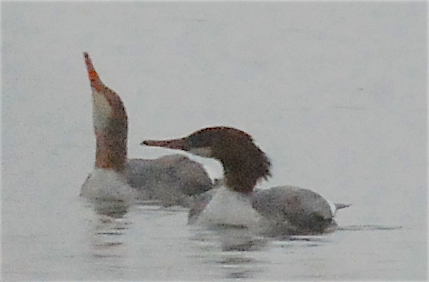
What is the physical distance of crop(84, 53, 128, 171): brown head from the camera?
8.52 m

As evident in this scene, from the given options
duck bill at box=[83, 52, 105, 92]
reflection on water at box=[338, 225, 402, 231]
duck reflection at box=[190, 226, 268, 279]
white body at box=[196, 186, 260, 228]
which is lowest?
duck reflection at box=[190, 226, 268, 279]

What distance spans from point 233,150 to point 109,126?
1.49 meters

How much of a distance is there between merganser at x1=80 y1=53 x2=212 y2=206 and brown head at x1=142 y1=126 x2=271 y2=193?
91cm

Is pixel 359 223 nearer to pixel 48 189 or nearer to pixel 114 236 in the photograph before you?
pixel 114 236

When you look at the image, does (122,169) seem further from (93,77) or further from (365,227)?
(365,227)

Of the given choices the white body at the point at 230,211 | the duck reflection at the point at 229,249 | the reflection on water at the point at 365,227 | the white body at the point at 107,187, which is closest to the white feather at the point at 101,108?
the white body at the point at 107,187

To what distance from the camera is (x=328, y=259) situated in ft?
22.3

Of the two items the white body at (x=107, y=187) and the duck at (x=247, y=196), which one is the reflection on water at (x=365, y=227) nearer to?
the duck at (x=247, y=196)

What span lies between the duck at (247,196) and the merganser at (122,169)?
0.90m

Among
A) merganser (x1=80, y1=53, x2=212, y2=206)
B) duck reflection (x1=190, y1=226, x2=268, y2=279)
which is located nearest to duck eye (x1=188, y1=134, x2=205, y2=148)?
duck reflection (x1=190, y1=226, x2=268, y2=279)

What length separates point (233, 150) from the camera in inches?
289

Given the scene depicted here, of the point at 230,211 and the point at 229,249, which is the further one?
the point at 230,211

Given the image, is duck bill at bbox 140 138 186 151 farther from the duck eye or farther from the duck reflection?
the duck reflection

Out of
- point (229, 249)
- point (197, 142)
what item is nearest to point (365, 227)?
point (229, 249)
